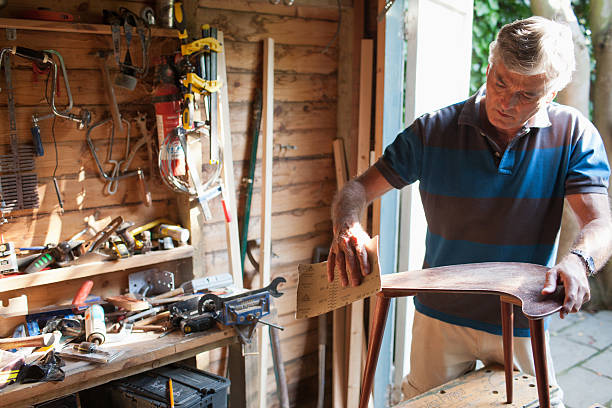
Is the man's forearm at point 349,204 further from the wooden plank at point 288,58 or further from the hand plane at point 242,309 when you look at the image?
the wooden plank at point 288,58

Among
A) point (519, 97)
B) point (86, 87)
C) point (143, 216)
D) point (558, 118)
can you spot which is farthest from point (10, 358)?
point (558, 118)

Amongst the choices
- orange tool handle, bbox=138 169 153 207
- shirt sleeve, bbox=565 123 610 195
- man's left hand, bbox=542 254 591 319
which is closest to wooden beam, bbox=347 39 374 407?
orange tool handle, bbox=138 169 153 207

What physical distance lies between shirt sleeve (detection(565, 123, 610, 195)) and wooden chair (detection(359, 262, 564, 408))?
1.08 feet

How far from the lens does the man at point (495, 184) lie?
1378 millimetres

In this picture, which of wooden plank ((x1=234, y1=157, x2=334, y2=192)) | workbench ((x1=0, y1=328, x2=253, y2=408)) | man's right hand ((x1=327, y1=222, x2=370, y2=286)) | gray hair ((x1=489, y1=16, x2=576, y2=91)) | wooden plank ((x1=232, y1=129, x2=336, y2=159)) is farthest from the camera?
wooden plank ((x1=234, y1=157, x2=334, y2=192))

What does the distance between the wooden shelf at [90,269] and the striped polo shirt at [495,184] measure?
1042 millimetres

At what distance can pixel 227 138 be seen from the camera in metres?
2.34

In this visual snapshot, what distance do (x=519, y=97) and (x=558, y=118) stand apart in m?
0.23

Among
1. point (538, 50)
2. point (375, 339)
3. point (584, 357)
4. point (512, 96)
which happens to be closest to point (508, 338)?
point (375, 339)

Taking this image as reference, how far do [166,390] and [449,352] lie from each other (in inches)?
39.8

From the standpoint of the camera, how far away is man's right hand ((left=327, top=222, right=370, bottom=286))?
1184 millimetres

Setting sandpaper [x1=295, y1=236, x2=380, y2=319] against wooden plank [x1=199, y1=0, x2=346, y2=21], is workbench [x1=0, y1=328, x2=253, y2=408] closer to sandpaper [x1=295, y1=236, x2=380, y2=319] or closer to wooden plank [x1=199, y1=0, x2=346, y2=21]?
sandpaper [x1=295, y1=236, x2=380, y2=319]

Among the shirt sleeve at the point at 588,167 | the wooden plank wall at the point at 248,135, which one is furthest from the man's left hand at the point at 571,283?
the wooden plank wall at the point at 248,135

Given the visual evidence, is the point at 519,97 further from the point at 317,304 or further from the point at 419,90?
the point at 419,90
